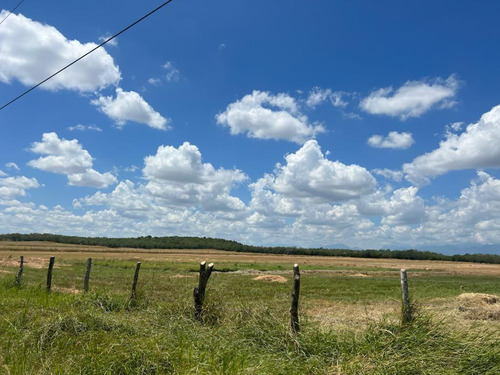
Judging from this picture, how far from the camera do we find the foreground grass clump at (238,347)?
6.17 m

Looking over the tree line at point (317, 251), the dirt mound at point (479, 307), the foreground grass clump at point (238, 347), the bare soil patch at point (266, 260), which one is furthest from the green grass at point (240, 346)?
the tree line at point (317, 251)

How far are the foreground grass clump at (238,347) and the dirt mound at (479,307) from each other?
10.5 m

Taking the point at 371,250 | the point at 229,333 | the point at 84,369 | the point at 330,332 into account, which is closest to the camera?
the point at 84,369

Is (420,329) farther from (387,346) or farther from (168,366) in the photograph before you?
(168,366)

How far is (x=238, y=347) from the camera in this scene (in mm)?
7477

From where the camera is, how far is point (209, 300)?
10.4m

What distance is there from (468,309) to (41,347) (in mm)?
17180

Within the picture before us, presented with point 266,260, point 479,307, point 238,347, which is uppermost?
point 238,347

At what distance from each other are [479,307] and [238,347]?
15729 millimetres

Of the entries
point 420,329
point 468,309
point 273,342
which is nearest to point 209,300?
point 273,342

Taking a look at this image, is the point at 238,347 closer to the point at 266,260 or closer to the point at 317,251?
the point at 266,260

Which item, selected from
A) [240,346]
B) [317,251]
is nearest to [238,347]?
[240,346]

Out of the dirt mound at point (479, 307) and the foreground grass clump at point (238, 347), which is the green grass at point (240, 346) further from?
the dirt mound at point (479, 307)

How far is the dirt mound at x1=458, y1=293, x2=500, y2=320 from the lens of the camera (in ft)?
53.5
